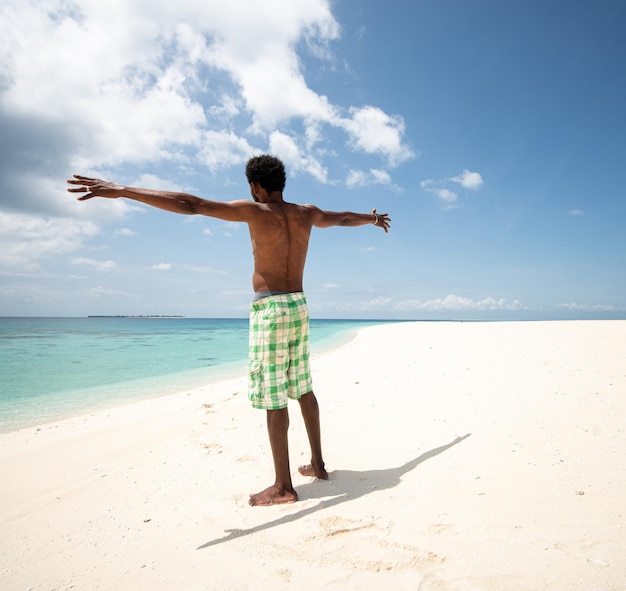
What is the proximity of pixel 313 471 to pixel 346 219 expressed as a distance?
7.75ft

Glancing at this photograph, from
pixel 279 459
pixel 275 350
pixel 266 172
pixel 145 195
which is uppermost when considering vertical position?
pixel 266 172

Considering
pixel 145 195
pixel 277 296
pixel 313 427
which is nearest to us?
pixel 145 195

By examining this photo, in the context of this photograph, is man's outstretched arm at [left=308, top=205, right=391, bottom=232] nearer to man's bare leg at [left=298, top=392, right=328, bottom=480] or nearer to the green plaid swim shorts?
the green plaid swim shorts

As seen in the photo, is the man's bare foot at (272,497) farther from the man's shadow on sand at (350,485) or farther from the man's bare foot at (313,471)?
the man's bare foot at (313,471)

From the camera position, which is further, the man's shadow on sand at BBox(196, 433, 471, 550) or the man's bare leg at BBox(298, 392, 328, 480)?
the man's bare leg at BBox(298, 392, 328, 480)

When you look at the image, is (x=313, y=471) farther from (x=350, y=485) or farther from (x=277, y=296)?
(x=277, y=296)

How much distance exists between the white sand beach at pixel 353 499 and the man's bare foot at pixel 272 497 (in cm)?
5

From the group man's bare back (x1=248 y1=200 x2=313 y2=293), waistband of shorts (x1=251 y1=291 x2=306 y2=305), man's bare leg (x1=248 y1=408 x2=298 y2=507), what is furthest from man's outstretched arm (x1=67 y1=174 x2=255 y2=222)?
man's bare leg (x1=248 y1=408 x2=298 y2=507)

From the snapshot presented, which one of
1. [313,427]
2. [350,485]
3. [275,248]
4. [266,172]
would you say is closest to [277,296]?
[275,248]

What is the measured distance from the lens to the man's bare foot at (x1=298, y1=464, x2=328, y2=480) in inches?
117

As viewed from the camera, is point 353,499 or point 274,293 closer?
point 353,499

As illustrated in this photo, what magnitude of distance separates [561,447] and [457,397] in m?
1.73

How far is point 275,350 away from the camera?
2.72m

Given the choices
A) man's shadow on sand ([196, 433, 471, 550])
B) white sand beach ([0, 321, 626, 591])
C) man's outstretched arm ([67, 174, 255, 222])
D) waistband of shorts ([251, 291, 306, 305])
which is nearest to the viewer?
white sand beach ([0, 321, 626, 591])
